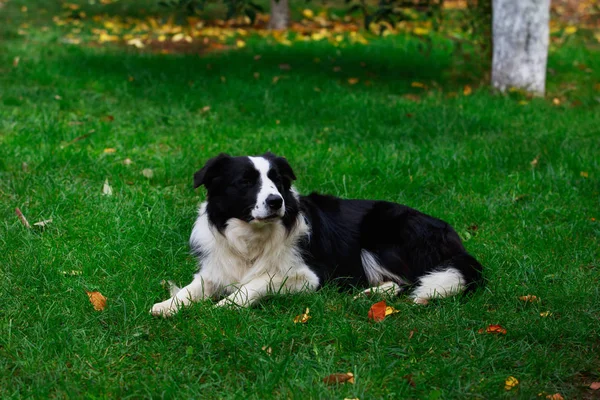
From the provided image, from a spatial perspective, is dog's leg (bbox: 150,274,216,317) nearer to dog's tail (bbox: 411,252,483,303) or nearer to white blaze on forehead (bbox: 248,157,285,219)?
white blaze on forehead (bbox: 248,157,285,219)

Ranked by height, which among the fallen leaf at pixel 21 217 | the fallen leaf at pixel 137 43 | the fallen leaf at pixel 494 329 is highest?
the fallen leaf at pixel 137 43

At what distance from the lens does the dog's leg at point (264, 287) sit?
3568 mm

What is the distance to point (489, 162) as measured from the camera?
5902 mm

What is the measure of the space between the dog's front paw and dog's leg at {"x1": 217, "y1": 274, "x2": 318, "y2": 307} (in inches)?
8.8

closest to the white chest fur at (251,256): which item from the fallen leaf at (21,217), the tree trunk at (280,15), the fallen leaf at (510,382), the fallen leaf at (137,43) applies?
the fallen leaf at (510,382)

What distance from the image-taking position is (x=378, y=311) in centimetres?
354

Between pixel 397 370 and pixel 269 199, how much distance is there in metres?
1.06

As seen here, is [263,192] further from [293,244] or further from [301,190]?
[301,190]

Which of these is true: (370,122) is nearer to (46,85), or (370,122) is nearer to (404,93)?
Result: (404,93)

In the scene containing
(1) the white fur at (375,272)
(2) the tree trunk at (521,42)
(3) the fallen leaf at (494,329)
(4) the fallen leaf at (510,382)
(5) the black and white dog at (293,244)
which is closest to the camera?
(4) the fallen leaf at (510,382)

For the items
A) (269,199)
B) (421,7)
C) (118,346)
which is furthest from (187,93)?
(118,346)

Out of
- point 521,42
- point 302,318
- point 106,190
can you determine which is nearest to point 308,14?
point 521,42

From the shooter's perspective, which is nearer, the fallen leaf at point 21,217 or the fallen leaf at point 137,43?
the fallen leaf at point 21,217

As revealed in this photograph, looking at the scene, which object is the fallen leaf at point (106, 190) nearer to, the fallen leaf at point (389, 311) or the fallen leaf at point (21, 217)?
the fallen leaf at point (21, 217)
